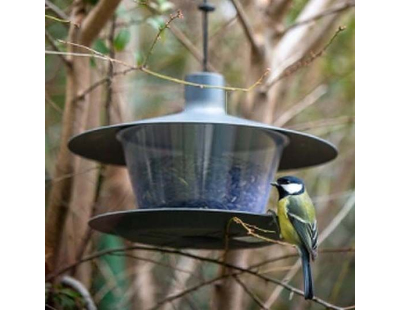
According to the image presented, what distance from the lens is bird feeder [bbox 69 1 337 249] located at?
1663mm

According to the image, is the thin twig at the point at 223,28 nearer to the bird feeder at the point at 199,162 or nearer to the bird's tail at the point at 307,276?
the bird feeder at the point at 199,162

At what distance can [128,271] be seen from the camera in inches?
102

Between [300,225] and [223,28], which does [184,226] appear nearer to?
[300,225]

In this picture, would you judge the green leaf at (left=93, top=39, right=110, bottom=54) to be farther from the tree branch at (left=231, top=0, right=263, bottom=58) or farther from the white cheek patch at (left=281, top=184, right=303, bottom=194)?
the white cheek patch at (left=281, top=184, right=303, bottom=194)

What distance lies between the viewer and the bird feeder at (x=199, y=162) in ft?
5.46

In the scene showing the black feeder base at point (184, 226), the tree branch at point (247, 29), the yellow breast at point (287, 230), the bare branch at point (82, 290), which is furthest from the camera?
the tree branch at point (247, 29)

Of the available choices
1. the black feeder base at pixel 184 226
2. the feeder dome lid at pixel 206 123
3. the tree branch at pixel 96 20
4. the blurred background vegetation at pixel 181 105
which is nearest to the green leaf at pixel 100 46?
the blurred background vegetation at pixel 181 105

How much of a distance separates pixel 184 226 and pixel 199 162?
161mm

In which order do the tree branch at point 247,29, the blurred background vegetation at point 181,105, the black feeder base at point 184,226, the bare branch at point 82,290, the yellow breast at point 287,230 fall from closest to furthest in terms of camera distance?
the black feeder base at point 184,226 < the yellow breast at point 287,230 < the bare branch at point 82,290 < the tree branch at point 247,29 < the blurred background vegetation at point 181,105

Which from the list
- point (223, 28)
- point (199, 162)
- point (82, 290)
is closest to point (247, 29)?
point (223, 28)

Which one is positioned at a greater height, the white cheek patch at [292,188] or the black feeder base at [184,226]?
the white cheek patch at [292,188]
